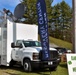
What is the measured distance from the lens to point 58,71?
48.7ft

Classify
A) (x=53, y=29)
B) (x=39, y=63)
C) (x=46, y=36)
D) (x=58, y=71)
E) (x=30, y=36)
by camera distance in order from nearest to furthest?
(x=46, y=36) → (x=39, y=63) → (x=58, y=71) → (x=30, y=36) → (x=53, y=29)

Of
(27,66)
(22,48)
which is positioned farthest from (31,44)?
(27,66)

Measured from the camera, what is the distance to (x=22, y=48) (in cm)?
1469

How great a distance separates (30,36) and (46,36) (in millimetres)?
4885

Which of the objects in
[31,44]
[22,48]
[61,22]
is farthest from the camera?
[61,22]

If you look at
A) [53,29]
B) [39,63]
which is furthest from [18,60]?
[53,29]

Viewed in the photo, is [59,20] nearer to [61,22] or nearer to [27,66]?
[61,22]

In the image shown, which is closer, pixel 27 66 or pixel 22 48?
pixel 27 66

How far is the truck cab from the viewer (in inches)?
531

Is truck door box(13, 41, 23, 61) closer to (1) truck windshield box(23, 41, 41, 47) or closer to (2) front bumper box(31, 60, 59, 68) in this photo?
A: (1) truck windshield box(23, 41, 41, 47)

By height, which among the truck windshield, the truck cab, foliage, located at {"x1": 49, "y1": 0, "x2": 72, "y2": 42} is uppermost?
foliage, located at {"x1": 49, "y1": 0, "x2": 72, "y2": 42}

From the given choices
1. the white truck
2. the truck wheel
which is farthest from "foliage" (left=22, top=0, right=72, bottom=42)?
the truck wheel

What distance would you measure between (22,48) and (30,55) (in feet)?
3.77

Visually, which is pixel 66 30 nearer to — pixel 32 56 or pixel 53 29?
pixel 53 29
